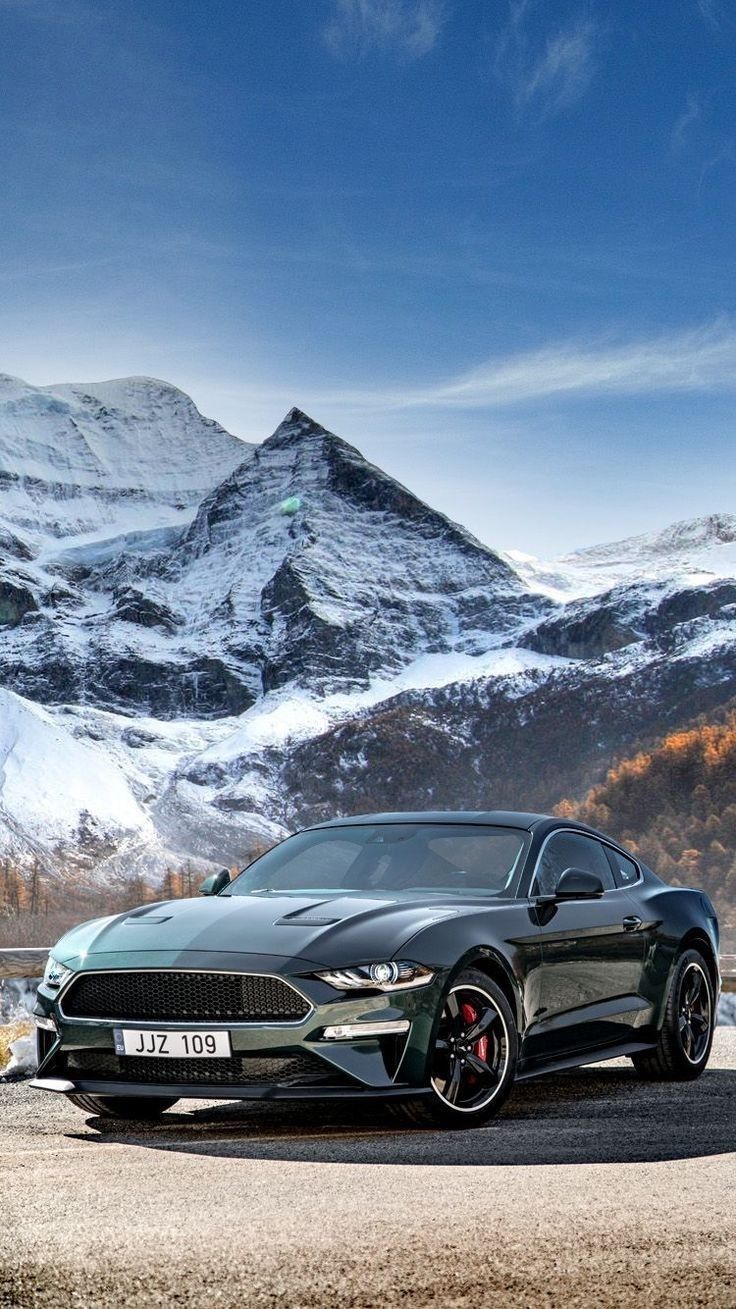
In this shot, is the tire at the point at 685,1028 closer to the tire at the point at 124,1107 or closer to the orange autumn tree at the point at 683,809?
the tire at the point at 124,1107

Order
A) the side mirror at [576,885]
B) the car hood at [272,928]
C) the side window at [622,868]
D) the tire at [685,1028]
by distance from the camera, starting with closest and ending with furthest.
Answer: the car hood at [272,928]
the side mirror at [576,885]
the tire at [685,1028]
the side window at [622,868]

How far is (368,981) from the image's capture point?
20.9ft

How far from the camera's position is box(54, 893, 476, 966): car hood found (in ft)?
21.4

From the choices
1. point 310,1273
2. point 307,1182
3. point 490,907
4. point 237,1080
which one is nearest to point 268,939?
point 237,1080

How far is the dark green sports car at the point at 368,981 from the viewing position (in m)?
6.34

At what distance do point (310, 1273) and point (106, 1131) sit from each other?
3.39 meters

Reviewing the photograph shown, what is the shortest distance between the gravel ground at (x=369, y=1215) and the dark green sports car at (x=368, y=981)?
27 cm

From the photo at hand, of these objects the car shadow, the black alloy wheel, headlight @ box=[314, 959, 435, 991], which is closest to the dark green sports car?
headlight @ box=[314, 959, 435, 991]

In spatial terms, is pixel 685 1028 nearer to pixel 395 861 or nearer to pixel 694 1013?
pixel 694 1013

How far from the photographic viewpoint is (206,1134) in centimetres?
662

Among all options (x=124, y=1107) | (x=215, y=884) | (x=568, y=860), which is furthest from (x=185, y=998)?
(x=568, y=860)

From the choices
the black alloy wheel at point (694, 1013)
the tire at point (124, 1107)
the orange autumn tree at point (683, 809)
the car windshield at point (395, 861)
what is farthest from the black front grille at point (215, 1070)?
the orange autumn tree at point (683, 809)

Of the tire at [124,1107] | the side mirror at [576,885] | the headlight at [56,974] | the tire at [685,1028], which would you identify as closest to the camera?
the headlight at [56,974]

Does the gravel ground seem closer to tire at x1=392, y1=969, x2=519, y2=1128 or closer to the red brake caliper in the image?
tire at x1=392, y1=969, x2=519, y2=1128
